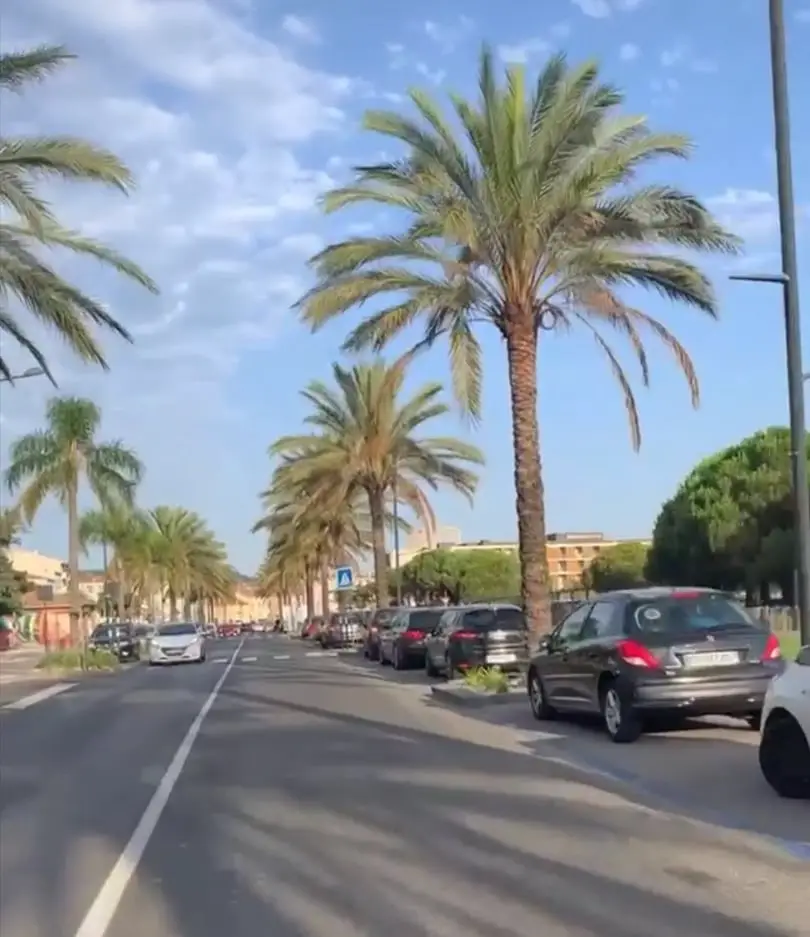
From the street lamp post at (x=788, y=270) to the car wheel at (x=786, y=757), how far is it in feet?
17.2

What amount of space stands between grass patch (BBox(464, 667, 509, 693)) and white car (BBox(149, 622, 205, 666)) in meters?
22.3

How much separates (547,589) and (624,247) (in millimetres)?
5910

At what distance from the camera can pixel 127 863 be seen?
9031 mm

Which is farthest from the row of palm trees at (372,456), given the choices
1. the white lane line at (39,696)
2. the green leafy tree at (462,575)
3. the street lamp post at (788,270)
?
the green leafy tree at (462,575)

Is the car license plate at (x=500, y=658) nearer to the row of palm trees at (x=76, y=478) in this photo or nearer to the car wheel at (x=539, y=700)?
the car wheel at (x=539, y=700)

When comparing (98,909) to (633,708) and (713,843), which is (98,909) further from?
(633,708)

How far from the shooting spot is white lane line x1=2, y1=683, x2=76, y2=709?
27316mm

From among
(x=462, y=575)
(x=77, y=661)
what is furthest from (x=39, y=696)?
(x=462, y=575)

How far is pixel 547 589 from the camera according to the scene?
76.9 feet

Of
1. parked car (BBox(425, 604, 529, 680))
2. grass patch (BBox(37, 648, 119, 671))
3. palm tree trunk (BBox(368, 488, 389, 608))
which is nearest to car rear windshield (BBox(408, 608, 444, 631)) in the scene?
parked car (BBox(425, 604, 529, 680))

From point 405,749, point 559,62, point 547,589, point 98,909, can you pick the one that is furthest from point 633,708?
point 559,62

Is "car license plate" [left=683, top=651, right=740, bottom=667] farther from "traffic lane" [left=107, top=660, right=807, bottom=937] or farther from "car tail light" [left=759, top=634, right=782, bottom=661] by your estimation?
"traffic lane" [left=107, top=660, right=807, bottom=937]

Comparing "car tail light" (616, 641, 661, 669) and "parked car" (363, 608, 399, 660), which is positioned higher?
"car tail light" (616, 641, 661, 669)

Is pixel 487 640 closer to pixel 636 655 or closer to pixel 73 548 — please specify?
pixel 636 655
